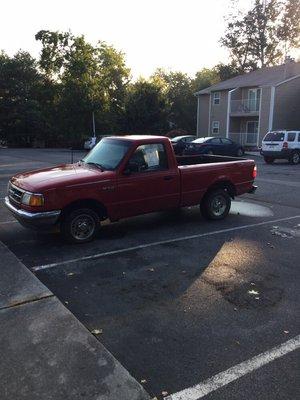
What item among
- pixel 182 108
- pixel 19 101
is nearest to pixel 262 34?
pixel 182 108

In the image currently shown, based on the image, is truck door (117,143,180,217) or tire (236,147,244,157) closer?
truck door (117,143,180,217)

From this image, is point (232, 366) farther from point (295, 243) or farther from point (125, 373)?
point (295, 243)

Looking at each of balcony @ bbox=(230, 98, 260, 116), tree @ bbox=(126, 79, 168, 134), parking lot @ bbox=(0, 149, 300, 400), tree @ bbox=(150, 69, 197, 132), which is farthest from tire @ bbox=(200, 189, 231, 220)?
tree @ bbox=(150, 69, 197, 132)

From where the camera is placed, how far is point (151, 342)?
166 inches

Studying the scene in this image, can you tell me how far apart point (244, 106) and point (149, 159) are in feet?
101

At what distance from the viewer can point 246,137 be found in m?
36.6

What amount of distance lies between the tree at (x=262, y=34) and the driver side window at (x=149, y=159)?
50913 millimetres

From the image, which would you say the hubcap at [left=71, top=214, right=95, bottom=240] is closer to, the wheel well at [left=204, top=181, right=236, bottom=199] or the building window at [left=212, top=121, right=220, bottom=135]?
the wheel well at [left=204, top=181, right=236, bottom=199]

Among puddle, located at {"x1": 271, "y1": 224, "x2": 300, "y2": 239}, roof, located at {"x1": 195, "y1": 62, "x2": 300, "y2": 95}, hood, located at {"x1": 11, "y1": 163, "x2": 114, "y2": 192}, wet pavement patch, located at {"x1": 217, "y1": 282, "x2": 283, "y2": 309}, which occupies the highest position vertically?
roof, located at {"x1": 195, "y1": 62, "x2": 300, "y2": 95}

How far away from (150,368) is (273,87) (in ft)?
108

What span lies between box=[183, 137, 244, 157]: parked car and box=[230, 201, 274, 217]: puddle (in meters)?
14.2

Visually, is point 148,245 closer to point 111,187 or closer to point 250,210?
point 111,187

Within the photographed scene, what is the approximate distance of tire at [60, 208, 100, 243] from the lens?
7238mm

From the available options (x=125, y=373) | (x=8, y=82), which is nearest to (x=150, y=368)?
(x=125, y=373)
